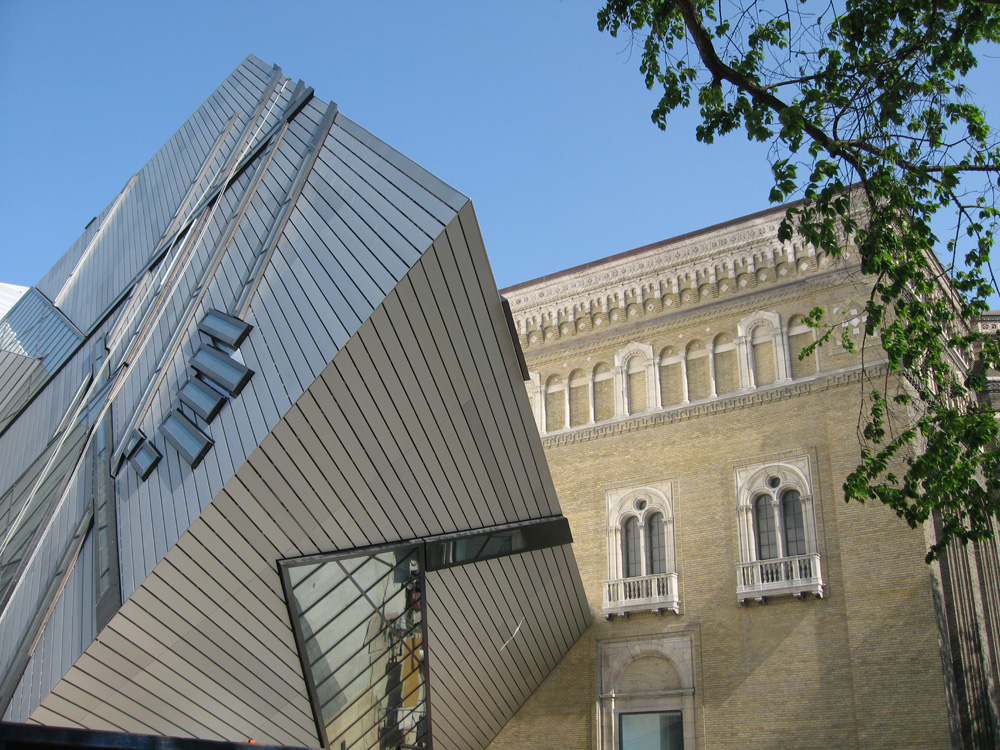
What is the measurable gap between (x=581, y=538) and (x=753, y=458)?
4.69 meters

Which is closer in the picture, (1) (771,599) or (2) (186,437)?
(2) (186,437)

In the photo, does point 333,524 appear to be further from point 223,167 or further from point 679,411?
point 679,411

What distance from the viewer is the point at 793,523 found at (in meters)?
21.0

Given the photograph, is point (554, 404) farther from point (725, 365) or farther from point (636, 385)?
point (725, 365)

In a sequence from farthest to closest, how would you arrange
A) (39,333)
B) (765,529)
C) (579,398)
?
(39,333) < (579,398) < (765,529)

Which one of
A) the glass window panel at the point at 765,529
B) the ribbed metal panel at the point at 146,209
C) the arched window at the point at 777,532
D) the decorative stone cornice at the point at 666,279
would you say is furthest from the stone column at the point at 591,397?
the ribbed metal panel at the point at 146,209

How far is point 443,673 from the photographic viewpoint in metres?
18.2

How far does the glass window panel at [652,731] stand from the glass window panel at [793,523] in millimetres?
4404

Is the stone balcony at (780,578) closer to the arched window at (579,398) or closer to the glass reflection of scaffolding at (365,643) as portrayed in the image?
the arched window at (579,398)

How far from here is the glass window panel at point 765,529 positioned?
68.9 ft

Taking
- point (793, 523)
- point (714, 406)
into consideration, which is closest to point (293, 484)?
point (793, 523)

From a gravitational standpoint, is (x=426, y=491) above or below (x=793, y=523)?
below

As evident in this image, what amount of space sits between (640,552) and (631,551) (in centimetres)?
33

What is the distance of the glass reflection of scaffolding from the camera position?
46.9ft
